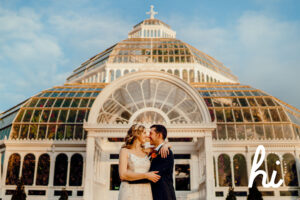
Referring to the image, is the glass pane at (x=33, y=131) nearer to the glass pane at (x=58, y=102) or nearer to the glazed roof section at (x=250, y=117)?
the glass pane at (x=58, y=102)

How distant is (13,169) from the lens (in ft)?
96.5

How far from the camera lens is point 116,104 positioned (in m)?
29.0

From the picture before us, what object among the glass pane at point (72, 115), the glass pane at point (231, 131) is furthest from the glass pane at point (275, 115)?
the glass pane at point (72, 115)

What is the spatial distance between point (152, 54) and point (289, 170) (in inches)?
951

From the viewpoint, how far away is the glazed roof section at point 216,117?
98.1 ft

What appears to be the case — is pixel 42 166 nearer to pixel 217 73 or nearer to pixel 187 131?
pixel 187 131

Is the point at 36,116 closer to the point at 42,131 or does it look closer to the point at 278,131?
the point at 42,131

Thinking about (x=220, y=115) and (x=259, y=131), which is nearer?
(x=259, y=131)

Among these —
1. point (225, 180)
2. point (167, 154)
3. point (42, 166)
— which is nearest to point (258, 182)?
point (225, 180)

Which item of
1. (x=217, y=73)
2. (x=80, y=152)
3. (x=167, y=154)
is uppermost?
(x=217, y=73)

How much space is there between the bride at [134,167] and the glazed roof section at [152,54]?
37773 mm

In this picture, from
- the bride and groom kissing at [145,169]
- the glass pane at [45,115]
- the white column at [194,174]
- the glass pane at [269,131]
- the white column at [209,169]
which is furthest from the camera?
the glass pane at [45,115]

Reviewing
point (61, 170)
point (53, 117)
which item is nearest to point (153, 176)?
point (61, 170)

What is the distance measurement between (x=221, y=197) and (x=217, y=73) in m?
22.8
